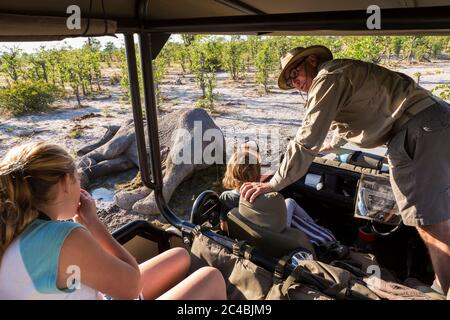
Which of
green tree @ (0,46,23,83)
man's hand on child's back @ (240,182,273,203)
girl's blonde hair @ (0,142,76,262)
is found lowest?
man's hand on child's back @ (240,182,273,203)

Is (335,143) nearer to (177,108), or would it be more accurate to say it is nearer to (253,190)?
(253,190)

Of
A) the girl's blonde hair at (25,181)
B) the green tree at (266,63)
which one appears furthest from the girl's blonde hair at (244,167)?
the green tree at (266,63)

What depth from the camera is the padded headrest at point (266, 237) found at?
1.84 m

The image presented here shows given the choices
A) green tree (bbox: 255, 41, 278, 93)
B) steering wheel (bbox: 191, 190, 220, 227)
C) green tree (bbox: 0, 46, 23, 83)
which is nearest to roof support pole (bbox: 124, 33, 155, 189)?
steering wheel (bbox: 191, 190, 220, 227)

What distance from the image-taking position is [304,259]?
1646mm

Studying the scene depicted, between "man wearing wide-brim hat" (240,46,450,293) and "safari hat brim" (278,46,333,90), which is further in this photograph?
"safari hat brim" (278,46,333,90)

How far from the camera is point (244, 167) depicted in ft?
7.38

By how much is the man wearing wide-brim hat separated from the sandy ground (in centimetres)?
354

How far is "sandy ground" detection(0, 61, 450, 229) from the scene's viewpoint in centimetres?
622

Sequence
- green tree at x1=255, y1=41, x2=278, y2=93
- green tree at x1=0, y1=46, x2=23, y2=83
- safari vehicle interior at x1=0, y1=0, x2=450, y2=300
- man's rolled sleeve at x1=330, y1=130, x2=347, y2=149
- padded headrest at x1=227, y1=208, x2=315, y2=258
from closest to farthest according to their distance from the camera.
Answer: safari vehicle interior at x1=0, y1=0, x2=450, y2=300 < padded headrest at x1=227, y1=208, x2=315, y2=258 < man's rolled sleeve at x1=330, y1=130, x2=347, y2=149 < green tree at x1=0, y1=46, x2=23, y2=83 < green tree at x1=255, y1=41, x2=278, y2=93

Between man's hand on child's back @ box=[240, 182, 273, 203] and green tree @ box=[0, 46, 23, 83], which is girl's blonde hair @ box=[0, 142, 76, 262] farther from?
green tree @ box=[0, 46, 23, 83]

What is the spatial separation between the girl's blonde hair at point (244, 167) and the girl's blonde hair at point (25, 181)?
1.16 m
